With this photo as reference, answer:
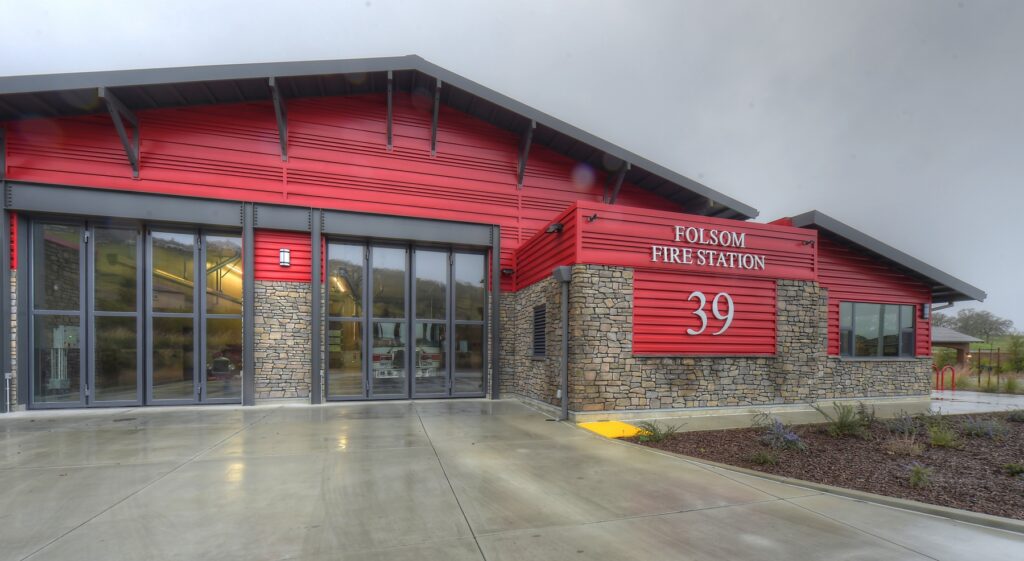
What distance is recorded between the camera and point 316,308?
9.96 m

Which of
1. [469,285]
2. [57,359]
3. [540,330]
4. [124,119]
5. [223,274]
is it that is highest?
[124,119]

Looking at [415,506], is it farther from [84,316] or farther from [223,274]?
[84,316]

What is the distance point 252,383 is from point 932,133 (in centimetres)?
4066

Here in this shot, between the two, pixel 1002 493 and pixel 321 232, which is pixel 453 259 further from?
pixel 1002 493

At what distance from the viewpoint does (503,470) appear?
5.13m

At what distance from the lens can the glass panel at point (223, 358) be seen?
9617 mm

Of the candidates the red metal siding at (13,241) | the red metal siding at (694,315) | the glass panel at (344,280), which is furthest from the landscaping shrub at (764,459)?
the red metal siding at (13,241)

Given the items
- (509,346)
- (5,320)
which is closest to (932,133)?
(509,346)

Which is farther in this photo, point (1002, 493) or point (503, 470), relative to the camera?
point (503, 470)

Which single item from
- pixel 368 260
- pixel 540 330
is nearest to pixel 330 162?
pixel 368 260

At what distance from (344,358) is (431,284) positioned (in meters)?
2.76

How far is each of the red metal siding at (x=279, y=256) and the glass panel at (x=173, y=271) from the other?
4.60 feet

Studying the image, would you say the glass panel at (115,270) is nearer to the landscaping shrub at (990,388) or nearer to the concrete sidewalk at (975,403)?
the concrete sidewalk at (975,403)

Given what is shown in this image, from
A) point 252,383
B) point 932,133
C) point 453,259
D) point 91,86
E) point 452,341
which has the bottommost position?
point 252,383
